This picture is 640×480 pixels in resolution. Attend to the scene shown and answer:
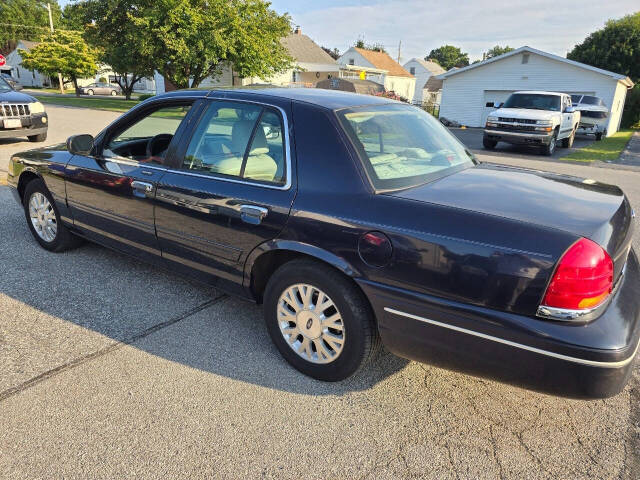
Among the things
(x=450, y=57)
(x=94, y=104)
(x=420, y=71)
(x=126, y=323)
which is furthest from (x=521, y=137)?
(x=450, y=57)

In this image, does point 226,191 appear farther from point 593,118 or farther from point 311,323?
point 593,118

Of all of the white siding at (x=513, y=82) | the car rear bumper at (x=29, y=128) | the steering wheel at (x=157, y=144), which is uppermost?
the white siding at (x=513, y=82)

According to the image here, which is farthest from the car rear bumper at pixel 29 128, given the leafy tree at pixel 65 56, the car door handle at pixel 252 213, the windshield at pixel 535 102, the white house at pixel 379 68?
the white house at pixel 379 68

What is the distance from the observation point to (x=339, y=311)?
2.65 m

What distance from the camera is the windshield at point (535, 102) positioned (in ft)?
50.8

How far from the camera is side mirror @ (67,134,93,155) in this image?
13.1 feet

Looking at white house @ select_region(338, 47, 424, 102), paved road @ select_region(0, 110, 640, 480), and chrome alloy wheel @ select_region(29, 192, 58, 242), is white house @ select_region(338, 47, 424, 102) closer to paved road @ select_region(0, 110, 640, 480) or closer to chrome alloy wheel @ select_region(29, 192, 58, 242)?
chrome alloy wheel @ select_region(29, 192, 58, 242)

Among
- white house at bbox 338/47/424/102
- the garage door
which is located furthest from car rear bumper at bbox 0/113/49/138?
white house at bbox 338/47/424/102

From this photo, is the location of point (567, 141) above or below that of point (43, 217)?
below

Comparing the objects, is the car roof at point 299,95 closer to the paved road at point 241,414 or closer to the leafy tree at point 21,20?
the paved road at point 241,414

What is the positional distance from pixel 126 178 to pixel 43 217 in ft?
5.40

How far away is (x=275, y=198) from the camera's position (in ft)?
9.28

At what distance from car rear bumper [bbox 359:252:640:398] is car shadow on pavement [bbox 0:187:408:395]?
648mm

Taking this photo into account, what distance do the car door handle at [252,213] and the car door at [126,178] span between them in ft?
2.90
